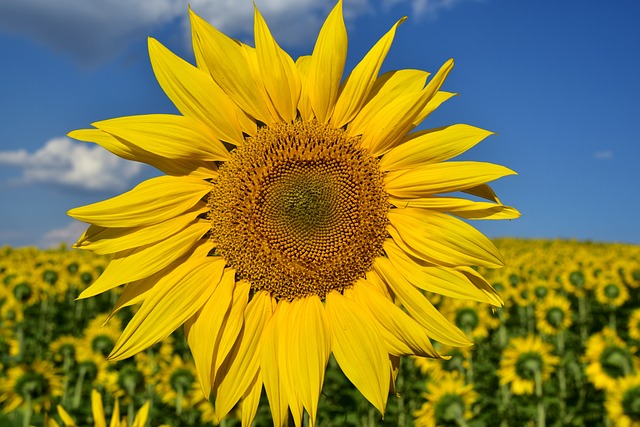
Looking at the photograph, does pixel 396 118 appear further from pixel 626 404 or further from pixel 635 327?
pixel 635 327

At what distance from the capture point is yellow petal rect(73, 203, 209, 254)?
2.10m

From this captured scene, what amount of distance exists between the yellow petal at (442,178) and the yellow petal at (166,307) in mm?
757

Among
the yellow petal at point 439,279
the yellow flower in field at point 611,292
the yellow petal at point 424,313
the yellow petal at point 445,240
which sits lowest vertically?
the yellow petal at point 424,313

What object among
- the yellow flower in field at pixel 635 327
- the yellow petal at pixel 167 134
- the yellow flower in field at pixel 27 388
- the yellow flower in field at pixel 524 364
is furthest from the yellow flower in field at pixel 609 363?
the yellow flower in field at pixel 27 388

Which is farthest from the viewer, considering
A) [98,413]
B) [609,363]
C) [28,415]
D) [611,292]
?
[611,292]

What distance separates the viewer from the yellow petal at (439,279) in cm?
211

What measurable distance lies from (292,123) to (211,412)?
4.93 metres

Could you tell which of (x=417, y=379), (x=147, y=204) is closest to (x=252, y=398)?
(x=147, y=204)

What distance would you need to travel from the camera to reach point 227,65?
2.07 metres

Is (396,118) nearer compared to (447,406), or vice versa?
(396,118)

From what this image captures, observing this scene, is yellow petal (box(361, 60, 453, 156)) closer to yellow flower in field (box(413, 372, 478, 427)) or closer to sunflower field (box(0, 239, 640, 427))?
sunflower field (box(0, 239, 640, 427))

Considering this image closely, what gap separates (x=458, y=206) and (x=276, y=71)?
2.69ft

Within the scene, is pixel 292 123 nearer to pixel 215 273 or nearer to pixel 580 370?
pixel 215 273

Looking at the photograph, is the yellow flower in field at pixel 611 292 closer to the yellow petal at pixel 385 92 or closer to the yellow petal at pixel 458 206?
the yellow petal at pixel 458 206
